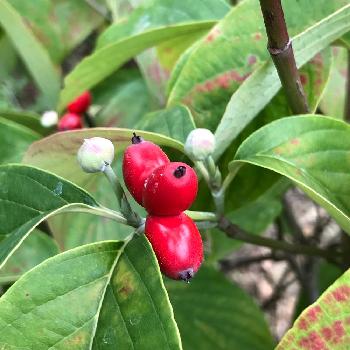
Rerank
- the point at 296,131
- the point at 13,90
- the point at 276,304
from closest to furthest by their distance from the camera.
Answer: the point at 296,131 → the point at 13,90 → the point at 276,304

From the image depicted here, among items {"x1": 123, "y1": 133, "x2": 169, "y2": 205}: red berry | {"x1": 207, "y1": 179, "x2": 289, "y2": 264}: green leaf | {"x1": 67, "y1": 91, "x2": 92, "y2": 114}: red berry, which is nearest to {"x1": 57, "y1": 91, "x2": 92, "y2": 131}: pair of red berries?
{"x1": 67, "y1": 91, "x2": 92, "y2": 114}: red berry

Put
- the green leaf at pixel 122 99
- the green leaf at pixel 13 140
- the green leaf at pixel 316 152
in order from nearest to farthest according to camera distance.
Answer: the green leaf at pixel 316 152
the green leaf at pixel 13 140
the green leaf at pixel 122 99

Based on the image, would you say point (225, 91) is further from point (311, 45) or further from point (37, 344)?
point (37, 344)

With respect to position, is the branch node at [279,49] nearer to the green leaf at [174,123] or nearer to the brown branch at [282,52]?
the brown branch at [282,52]

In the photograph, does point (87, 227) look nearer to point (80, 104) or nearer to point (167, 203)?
point (80, 104)

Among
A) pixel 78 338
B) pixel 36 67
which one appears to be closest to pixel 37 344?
pixel 78 338

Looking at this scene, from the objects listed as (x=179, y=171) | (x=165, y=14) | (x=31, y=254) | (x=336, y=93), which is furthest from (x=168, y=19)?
(x=179, y=171)

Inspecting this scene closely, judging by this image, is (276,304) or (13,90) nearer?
(13,90)

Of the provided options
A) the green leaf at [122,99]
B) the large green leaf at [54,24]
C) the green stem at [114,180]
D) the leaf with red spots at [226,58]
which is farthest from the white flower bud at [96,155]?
the large green leaf at [54,24]
